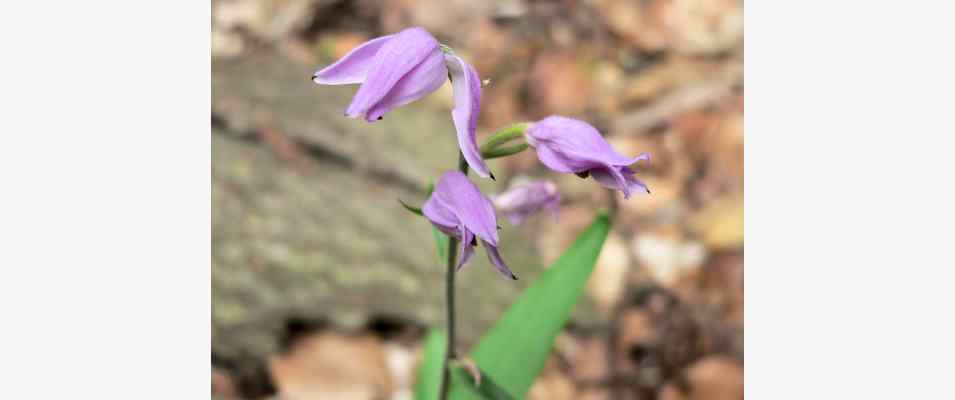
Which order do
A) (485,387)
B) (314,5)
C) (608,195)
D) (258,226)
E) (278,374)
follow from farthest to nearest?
(314,5)
(608,195)
(258,226)
(278,374)
(485,387)

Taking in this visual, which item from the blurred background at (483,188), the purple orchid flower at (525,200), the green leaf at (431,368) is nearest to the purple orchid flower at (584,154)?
the purple orchid flower at (525,200)

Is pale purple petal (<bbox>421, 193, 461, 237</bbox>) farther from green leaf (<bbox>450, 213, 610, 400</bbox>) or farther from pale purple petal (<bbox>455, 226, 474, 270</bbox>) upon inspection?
green leaf (<bbox>450, 213, 610, 400</bbox>)

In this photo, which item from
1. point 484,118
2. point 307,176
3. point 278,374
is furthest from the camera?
point 484,118

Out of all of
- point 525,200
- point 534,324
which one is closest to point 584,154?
point 525,200

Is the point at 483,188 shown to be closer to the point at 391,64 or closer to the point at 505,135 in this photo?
the point at 505,135

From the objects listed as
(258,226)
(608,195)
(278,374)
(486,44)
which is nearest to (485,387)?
(278,374)

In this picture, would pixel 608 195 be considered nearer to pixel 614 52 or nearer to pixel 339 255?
pixel 614 52

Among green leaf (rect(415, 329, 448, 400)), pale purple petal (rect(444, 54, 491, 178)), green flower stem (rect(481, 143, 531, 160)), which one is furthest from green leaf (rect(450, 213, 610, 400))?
pale purple petal (rect(444, 54, 491, 178))
